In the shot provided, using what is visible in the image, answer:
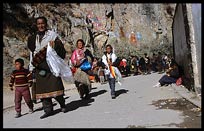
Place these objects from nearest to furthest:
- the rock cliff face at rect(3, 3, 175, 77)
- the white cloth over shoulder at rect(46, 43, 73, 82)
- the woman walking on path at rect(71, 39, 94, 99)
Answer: the white cloth over shoulder at rect(46, 43, 73, 82) < the woman walking on path at rect(71, 39, 94, 99) < the rock cliff face at rect(3, 3, 175, 77)

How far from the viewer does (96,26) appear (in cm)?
4194

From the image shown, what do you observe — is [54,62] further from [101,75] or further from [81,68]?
[101,75]

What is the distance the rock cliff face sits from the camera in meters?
23.6

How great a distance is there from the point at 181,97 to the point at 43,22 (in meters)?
3.95

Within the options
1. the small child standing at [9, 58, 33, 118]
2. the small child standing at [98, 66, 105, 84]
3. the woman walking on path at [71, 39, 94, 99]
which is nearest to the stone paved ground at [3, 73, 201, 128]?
the small child standing at [9, 58, 33, 118]

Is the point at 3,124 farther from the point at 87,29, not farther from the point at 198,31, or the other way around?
the point at 87,29

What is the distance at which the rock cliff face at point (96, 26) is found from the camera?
2364cm

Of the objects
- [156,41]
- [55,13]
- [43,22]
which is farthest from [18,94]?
[156,41]

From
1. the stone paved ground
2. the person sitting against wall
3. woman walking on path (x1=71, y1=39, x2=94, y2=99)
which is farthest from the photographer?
the person sitting against wall

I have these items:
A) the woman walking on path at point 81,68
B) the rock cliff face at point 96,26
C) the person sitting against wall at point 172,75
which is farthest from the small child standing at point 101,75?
the woman walking on path at point 81,68

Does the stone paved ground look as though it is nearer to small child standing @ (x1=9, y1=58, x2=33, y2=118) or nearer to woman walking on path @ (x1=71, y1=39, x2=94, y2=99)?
small child standing @ (x1=9, y1=58, x2=33, y2=118)

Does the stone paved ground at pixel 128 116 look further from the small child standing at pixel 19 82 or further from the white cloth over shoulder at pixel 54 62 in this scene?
the white cloth over shoulder at pixel 54 62

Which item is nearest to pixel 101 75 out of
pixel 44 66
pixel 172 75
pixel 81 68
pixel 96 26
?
pixel 172 75

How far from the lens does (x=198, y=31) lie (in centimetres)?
805
